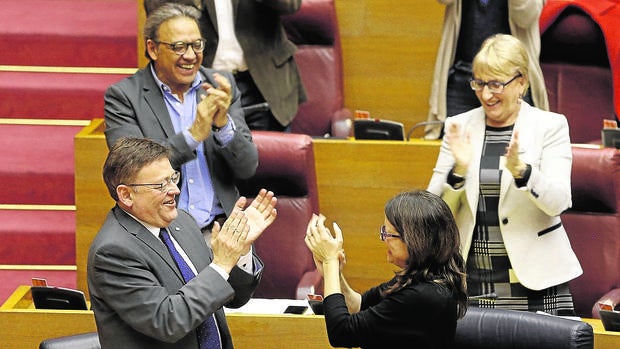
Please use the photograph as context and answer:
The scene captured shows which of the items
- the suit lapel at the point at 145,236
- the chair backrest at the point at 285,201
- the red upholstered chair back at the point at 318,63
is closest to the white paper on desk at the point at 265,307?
the chair backrest at the point at 285,201

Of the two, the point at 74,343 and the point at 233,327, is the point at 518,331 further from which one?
the point at 74,343

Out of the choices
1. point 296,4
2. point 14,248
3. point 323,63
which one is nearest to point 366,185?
point 296,4

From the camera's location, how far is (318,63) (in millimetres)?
2662

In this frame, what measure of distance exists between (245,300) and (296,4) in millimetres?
842

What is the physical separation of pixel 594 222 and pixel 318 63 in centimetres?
86

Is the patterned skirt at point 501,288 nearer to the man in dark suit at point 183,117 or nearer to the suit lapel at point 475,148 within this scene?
the suit lapel at point 475,148

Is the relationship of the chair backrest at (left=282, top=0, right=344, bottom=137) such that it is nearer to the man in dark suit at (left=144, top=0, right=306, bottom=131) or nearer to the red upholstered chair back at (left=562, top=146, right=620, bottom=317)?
the man in dark suit at (left=144, top=0, right=306, bottom=131)

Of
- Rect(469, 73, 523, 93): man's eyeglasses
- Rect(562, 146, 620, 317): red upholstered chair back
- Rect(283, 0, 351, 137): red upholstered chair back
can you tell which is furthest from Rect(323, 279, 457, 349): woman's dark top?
Rect(283, 0, 351, 137): red upholstered chair back

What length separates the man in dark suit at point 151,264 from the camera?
4.53 feet

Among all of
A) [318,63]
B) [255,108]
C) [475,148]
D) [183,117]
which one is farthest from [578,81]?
[183,117]

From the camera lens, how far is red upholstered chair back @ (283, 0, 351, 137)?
262 cm

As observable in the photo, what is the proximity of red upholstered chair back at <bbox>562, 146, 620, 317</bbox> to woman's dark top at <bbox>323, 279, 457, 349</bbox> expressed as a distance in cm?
69

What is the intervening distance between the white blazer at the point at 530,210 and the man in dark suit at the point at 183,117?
1.05ft

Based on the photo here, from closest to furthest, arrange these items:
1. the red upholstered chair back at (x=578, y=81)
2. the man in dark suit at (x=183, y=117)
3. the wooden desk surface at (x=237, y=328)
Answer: the wooden desk surface at (x=237, y=328) → the man in dark suit at (x=183, y=117) → the red upholstered chair back at (x=578, y=81)
